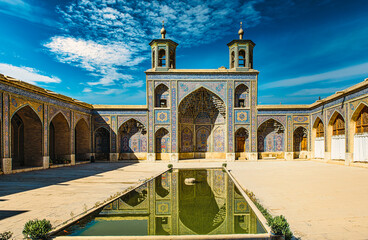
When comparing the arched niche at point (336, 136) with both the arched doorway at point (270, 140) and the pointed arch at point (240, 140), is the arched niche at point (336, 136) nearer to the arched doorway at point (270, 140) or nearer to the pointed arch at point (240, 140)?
the arched doorway at point (270, 140)

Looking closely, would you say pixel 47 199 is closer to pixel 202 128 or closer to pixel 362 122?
pixel 202 128

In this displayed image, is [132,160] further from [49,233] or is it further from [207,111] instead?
[49,233]

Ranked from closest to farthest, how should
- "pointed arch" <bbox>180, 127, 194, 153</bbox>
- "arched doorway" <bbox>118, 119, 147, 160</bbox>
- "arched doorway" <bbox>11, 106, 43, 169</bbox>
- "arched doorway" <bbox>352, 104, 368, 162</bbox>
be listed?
"arched doorway" <bbox>352, 104, 368, 162</bbox>, "arched doorway" <bbox>11, 106, 43, 169</bbox>, "arched doorway" <bbox>118, 119, 147, 160</bbox>, "pointed arch" <bbox>180, 127, 194, 153</bbox>

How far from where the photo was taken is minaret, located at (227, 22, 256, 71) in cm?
1734

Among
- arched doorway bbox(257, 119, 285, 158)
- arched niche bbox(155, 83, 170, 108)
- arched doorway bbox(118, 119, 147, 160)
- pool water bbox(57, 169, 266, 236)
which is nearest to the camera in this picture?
pool water bbox(57, 169, 266, 236)

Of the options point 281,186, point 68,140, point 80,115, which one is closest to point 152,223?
point 281,186

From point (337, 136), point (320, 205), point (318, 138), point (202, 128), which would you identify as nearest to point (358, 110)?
point (337, 136)

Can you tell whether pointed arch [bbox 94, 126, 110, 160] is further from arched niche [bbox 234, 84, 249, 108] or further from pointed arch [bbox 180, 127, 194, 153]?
arched niche [bbox 234, 84, 249, 108]

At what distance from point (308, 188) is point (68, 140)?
531 inches

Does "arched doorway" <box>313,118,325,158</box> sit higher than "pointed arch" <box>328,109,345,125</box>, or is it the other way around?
"pointed arch" <box>328,109,345,125</box>

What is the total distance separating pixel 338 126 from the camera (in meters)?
14.2

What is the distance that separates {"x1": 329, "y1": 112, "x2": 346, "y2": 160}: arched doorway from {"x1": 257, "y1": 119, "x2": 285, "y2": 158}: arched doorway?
3.54 m

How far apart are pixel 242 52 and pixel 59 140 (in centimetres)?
1414


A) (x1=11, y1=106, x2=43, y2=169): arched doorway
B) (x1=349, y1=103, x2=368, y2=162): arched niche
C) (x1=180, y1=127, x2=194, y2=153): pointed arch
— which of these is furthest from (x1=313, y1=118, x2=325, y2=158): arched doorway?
(x1=11, y1=106, x2=43, y2=169): arched doorway
